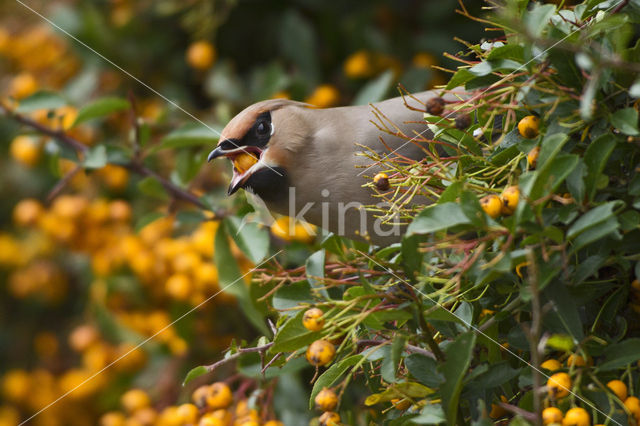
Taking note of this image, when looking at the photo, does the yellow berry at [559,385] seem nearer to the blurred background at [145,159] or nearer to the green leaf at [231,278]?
the green leaf at [231,278]

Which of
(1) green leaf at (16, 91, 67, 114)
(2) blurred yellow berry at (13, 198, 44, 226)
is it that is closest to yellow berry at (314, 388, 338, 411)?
(1) green leaf at (16, 91, 67, 114)

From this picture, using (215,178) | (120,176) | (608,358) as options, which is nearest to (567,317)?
(608,358)

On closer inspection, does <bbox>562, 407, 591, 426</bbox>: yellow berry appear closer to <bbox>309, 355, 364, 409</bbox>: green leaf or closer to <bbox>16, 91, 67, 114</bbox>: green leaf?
<bbox>309, 355, 364, 409</bbox>: green leaf

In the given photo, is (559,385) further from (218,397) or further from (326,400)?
(218,397)

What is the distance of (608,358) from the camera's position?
1130mm

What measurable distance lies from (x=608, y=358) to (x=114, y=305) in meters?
1.99

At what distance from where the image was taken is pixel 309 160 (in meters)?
1.94

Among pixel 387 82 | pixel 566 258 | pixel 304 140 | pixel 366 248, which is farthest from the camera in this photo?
pixel 387 82

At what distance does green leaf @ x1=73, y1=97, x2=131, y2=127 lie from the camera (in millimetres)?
2205

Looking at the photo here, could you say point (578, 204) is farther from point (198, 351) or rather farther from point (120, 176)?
point (120, 176)

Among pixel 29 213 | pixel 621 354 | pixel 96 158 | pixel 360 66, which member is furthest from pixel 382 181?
pixel 29 213

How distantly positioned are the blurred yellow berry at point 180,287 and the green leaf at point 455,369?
1378mm

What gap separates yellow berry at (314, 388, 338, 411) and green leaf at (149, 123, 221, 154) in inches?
43.1

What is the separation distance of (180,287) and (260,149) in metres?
0.69
